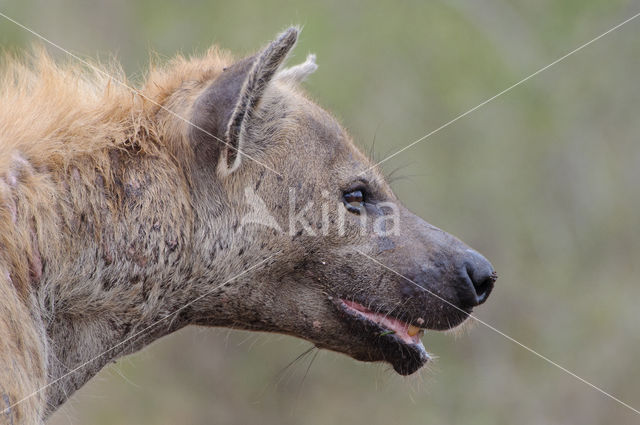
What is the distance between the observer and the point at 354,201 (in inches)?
146

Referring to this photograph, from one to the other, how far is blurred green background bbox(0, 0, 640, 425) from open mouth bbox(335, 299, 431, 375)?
208 inches

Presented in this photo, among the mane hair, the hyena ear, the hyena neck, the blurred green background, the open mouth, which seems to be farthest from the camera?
the blurred green background

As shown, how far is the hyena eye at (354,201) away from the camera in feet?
12.0

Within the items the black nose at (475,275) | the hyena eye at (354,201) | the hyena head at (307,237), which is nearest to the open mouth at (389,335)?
the hyena head at (307,237)

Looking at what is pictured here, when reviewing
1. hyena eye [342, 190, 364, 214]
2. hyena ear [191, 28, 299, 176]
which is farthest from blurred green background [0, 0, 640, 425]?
hyena ear [191, 28, 299, 176]

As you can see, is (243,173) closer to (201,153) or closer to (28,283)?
(201,153)

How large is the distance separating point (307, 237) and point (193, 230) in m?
0.46

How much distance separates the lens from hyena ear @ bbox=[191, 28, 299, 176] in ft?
10.8

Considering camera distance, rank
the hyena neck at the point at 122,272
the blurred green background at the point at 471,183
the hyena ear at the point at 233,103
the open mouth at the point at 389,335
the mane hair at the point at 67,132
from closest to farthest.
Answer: the mane hair at the point at 67,132 → the hyena neck at the point at 122,272 → the hyena ear at the point at 233,103 → the open mouth at the point at 389,335 → the blurred green background at the point at 471,183

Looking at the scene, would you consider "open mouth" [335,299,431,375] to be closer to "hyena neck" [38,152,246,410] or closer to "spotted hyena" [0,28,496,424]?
"spotted hyena" [0,28,496,424]

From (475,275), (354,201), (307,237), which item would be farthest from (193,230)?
(475,275)

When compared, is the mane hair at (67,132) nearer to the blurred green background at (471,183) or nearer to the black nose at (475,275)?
the black nose at (475,275)

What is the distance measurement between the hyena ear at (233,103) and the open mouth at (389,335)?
2.51 ft

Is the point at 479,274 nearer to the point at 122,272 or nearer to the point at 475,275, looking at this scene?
the point at 475,275
